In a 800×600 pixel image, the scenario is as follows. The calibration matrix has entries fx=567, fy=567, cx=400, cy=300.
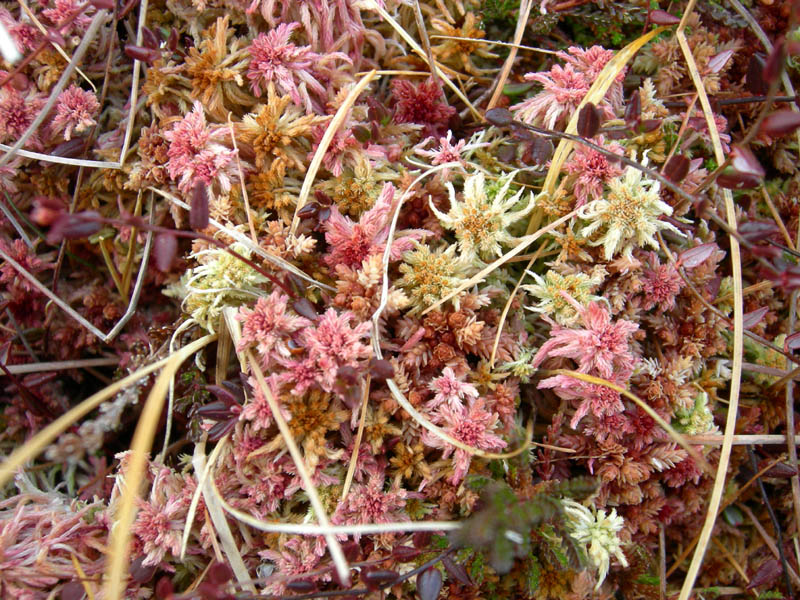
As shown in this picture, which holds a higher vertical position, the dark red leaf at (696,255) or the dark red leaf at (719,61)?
the dark red leaf at (719,61)

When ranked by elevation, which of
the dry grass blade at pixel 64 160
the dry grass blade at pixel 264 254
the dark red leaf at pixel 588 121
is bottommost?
the dry grass blade at pixel 264 254

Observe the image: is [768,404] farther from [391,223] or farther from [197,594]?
[197,594]

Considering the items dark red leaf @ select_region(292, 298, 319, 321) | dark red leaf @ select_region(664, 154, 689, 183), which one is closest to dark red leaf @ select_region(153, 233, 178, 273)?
dark red leaf @ select_region(292, 298, 319, 321)

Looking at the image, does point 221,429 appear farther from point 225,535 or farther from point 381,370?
point 381,370

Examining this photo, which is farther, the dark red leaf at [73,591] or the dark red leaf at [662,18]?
the dark red leaf at [662,18]

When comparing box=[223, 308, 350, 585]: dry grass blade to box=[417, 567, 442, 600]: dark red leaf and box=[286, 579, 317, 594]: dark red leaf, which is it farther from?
box=[417, 567, 442, 600]: dark red leaf

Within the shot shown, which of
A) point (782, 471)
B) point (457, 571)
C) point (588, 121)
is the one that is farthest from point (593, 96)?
point (457, 571)

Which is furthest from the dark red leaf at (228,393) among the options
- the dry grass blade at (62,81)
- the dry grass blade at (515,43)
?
the dry grass blade at (515,43)

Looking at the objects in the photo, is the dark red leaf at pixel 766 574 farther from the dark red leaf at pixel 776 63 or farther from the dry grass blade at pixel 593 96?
the dark red leaf at pixel 776 63
